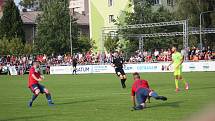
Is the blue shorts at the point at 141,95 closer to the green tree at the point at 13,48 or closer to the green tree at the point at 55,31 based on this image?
the green tree at the point at 13,48

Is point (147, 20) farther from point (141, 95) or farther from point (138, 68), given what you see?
point (141, 95)

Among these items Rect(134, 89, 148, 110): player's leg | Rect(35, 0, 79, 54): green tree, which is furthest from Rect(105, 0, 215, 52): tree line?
Rect(134, 89, 148, 110): player's leg

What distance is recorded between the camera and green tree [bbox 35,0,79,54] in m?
75.8

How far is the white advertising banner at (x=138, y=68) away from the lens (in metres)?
45.2

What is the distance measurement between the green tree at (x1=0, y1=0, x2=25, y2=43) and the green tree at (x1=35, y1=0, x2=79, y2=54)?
5.80 meters

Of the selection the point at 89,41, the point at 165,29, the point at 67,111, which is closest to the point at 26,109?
the point at 67,111

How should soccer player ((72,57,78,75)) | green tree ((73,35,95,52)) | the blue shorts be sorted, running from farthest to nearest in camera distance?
green tree ((73,35,95,52)) → soccer player ((72,57,78,75)) → the blue shorts

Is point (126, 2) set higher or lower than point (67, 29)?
higher

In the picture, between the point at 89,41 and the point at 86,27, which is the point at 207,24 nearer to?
the point at 89,41

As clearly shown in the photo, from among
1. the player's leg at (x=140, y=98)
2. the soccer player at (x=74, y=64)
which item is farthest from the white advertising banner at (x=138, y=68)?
the player's leg at (x=140, y=98)

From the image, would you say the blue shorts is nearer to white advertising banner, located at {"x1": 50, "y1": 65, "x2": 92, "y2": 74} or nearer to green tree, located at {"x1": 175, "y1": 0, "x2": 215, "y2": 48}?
white advertising banner, located at {"x1": 50, "y1": 65, "x2": 92, "y2": 74}

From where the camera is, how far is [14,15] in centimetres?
8275

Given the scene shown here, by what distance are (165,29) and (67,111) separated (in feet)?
197

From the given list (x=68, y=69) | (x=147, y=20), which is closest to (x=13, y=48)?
(x=68, y=69)
